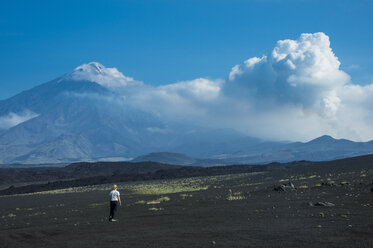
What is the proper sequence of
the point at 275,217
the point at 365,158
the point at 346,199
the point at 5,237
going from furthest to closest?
1. the point at 365,158
2. the point at 346,199
3. the point at 275,217
4. the point at 5,237

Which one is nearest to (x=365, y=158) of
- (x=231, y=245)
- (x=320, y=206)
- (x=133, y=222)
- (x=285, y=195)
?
(x=285, y=195)

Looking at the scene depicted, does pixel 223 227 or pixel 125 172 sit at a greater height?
pixel 125 172

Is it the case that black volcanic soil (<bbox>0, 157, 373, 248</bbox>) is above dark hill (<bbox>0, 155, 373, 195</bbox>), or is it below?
below

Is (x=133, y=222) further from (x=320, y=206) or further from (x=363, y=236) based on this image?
(x=363, y=236)

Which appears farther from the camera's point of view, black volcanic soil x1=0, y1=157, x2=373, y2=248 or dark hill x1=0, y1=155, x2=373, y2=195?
dark hill x1=0, y1=155, x2=373, y2=195

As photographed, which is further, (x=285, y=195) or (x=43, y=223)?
(x=285, y=195)

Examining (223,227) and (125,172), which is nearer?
(223,227)

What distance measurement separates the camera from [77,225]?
2047 cm

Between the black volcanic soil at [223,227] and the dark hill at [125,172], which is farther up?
the dark hill at [125,172]

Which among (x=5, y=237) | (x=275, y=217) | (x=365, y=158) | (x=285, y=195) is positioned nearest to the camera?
(x=5, y=237)

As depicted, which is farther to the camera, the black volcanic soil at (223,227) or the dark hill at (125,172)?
the dark hill at (125,172)

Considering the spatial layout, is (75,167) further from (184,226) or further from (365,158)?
(184,226)

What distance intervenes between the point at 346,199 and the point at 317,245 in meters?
11.7

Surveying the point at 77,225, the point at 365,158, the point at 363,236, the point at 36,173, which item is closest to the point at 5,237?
the point at 77,225
